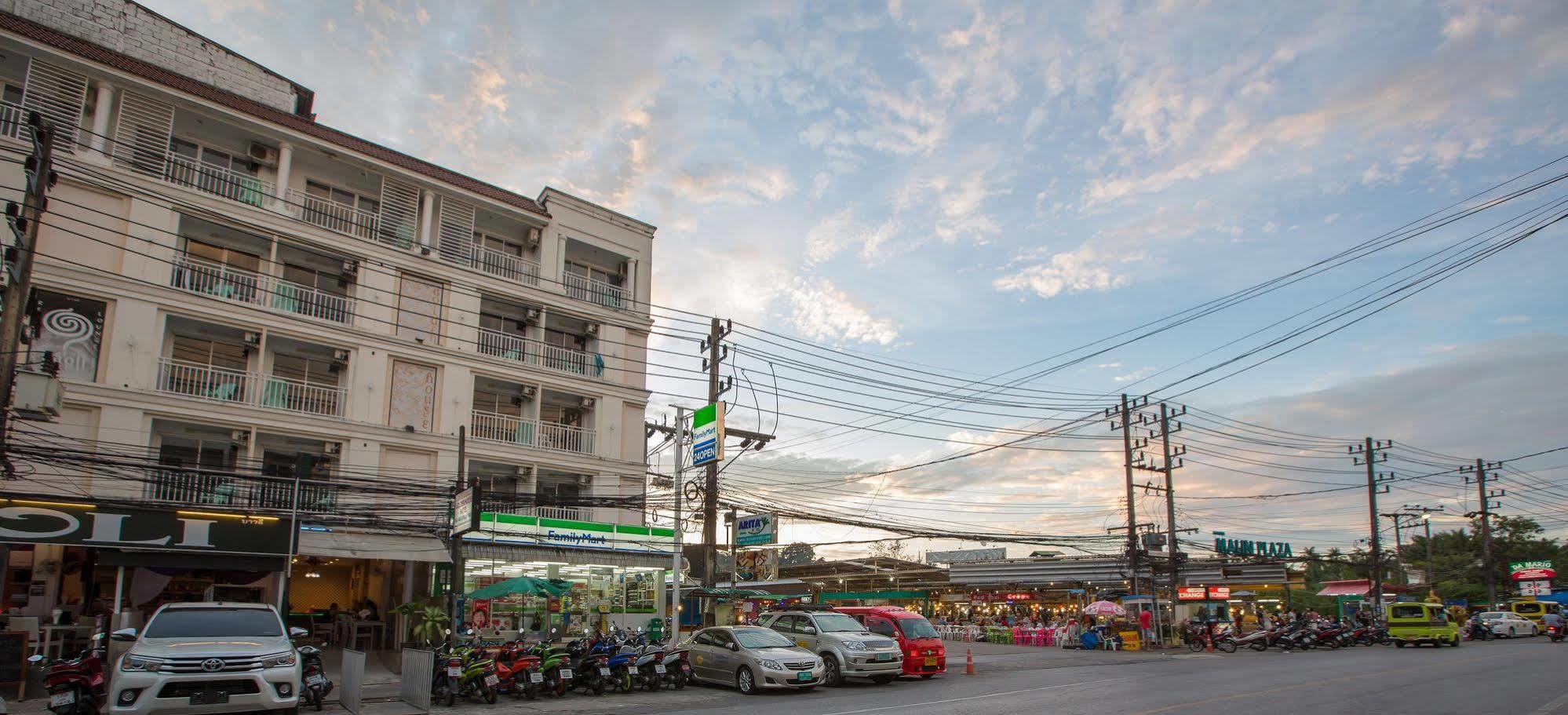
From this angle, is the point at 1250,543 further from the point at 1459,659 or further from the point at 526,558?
the point at 526,558

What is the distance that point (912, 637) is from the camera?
71.0 ft

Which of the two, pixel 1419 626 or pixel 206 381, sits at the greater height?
pixel 206 381

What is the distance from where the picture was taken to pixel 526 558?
26438 mm

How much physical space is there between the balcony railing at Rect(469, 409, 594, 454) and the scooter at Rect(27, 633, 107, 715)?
596 inches

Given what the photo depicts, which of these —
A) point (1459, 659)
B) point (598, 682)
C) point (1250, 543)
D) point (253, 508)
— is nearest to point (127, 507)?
point (253, 508)

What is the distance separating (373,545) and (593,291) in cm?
1189

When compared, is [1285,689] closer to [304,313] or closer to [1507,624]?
[304,313]

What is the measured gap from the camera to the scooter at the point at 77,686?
12406mm

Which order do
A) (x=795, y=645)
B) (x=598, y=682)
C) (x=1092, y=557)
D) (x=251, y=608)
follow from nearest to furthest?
(x=251, y=608)
(x=598, y=682)
(x=795, y=645)
(x=1092, y=557)

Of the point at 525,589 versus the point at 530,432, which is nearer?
the point at 525,589

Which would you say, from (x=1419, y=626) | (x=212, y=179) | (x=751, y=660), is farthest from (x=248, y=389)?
(x=1419, y=626)

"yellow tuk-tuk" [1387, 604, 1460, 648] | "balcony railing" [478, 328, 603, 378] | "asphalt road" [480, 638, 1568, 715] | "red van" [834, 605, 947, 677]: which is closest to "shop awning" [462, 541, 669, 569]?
"balcony railing" [478, 328, 603, 378]

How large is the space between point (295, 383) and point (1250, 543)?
45.9m

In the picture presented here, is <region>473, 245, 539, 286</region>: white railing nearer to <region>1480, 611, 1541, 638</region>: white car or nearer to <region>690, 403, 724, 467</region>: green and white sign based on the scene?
<region>690, 403, 724, 467</region>: green and white sign
